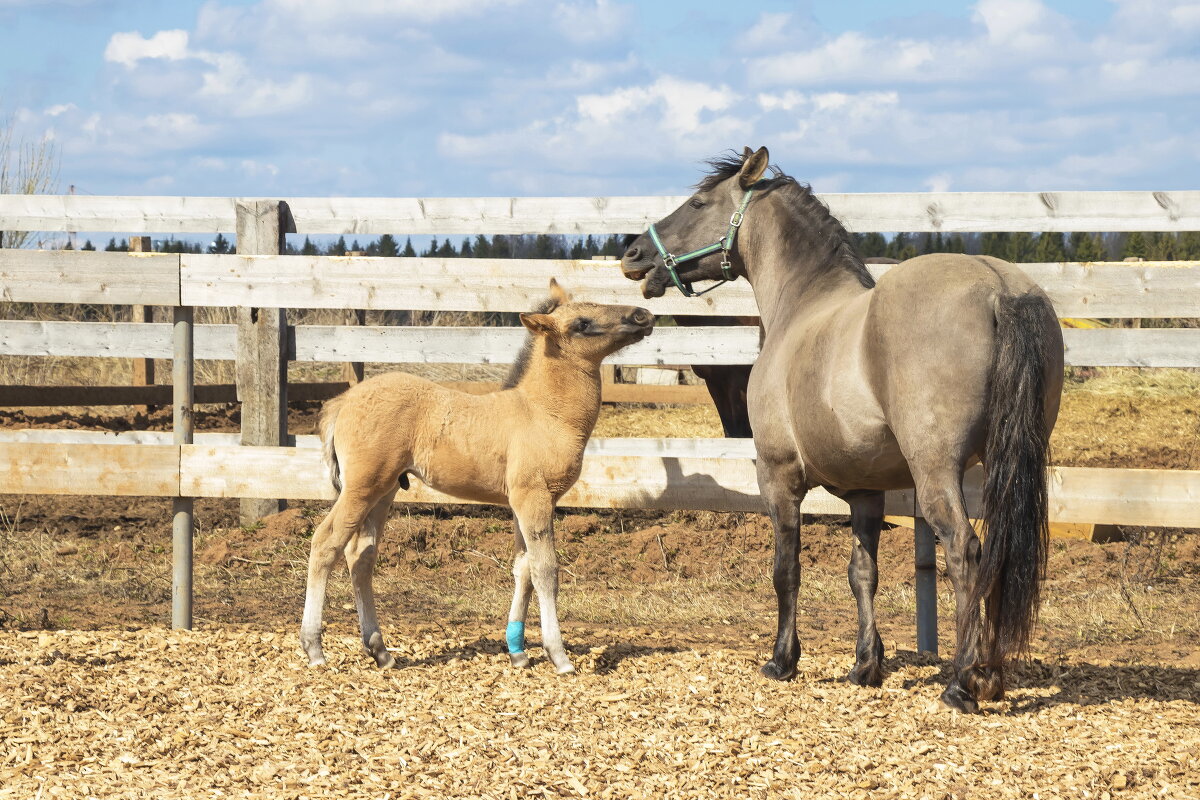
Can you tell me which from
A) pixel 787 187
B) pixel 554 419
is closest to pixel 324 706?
pixel 554 419

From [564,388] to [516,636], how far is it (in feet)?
3.64

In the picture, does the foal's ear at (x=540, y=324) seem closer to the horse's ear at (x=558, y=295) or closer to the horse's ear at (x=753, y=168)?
the horse's ear at (x=558, y=295)

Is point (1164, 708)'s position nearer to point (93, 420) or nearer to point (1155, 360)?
point (1155, 360)

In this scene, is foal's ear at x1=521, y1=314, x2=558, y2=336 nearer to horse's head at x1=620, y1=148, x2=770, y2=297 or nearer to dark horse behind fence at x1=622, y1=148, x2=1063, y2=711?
horse's head at x1=620, y1=148, x2=770, y2=297

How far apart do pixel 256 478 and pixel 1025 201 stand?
15.7ft

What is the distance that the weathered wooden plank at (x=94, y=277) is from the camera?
5801 mm

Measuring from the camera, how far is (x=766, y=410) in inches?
190

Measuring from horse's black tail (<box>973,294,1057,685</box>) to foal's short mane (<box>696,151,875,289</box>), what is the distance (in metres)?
1.15

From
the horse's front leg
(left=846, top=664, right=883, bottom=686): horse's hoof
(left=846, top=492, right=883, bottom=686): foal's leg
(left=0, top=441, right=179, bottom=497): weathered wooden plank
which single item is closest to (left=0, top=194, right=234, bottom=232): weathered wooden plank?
(left=0, top=441, right=179, bottom=497): weathered wooden plank

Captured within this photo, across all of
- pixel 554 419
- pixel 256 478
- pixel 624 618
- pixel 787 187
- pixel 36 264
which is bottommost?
pixel 624 618

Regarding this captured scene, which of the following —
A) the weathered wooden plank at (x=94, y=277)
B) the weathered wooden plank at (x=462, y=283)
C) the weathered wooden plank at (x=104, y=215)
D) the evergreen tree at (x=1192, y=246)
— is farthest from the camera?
the evergreen tree at (x=1192, y=246)

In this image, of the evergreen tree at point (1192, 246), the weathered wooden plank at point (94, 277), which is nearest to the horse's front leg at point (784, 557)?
the weathered wooden plank at point (94, 277)

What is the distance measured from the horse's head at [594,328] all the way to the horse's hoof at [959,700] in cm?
196

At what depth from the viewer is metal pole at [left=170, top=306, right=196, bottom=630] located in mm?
5770
